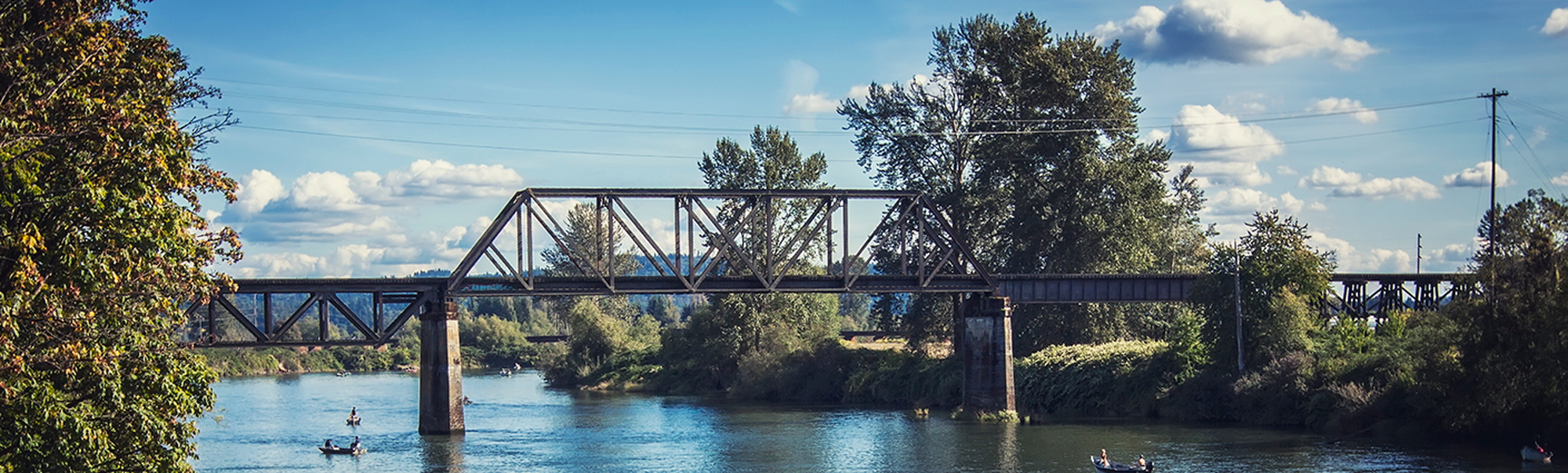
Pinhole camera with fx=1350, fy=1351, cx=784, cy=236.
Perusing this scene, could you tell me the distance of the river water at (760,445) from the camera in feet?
163

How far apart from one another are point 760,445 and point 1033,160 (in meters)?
34.5

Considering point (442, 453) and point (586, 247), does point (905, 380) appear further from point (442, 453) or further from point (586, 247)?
point (586, 247)

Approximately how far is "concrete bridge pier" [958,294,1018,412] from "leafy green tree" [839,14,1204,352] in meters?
14.1

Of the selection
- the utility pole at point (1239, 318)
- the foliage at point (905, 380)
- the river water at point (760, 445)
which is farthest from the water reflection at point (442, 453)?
the utility pole at point (1239, 318)

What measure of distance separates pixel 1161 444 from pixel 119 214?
142 ft

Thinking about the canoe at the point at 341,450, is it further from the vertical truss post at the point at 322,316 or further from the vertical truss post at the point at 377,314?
the vertical truss post at the point at 377,314

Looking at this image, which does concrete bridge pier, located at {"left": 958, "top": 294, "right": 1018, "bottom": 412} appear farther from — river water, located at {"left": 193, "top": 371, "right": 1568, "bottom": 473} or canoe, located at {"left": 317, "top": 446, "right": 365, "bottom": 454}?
canoe, located at {"left": 317, "top": 446, "right": 365, "bottom": 454}

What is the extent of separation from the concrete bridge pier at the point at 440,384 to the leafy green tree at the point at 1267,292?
3685cm

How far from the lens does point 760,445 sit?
60.5 meters

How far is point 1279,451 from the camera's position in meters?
51.6

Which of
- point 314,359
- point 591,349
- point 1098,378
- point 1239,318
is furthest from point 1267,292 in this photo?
point 314,359

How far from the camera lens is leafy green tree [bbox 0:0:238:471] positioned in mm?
21656

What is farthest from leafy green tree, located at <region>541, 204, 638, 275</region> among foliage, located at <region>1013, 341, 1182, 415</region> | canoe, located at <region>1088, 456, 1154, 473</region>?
canoe, located at <region>1088, 456, 1154, 473</region>

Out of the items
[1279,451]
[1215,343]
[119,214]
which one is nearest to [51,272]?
[119,214]
